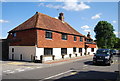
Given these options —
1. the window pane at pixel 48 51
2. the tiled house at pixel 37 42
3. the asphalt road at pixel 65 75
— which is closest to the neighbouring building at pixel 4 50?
the tiled house at pixel 37 42

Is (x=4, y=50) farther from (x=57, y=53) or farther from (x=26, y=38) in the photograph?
(x=57, y=53)

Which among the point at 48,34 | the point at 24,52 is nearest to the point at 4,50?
the point at 24,52

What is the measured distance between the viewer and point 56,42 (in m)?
23.3

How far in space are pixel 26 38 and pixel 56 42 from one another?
534cm

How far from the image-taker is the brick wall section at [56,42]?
20.1 metres

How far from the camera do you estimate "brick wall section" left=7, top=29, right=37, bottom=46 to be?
19750mm

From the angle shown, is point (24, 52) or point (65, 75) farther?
point (24, 52)

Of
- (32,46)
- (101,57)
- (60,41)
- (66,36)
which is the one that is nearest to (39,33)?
(32,46)

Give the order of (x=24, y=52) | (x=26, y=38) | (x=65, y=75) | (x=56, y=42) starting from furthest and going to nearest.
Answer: (x=56, y=42) < (x=26, y=38) < (x=24, y=52) < (x=65, y=75)

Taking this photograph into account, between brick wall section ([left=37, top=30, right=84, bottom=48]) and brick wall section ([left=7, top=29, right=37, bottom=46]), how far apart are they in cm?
83

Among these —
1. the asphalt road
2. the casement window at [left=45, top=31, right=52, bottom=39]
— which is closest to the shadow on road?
the asphalt road

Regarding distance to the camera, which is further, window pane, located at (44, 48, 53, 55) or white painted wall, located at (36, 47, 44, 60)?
window pane, located at (44, 48, 53, 55)

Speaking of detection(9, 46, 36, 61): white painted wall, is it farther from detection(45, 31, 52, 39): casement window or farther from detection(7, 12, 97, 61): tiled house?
detection(45, 31, 52, 39): casement window

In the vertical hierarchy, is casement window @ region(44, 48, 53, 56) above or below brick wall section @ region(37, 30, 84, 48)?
below
